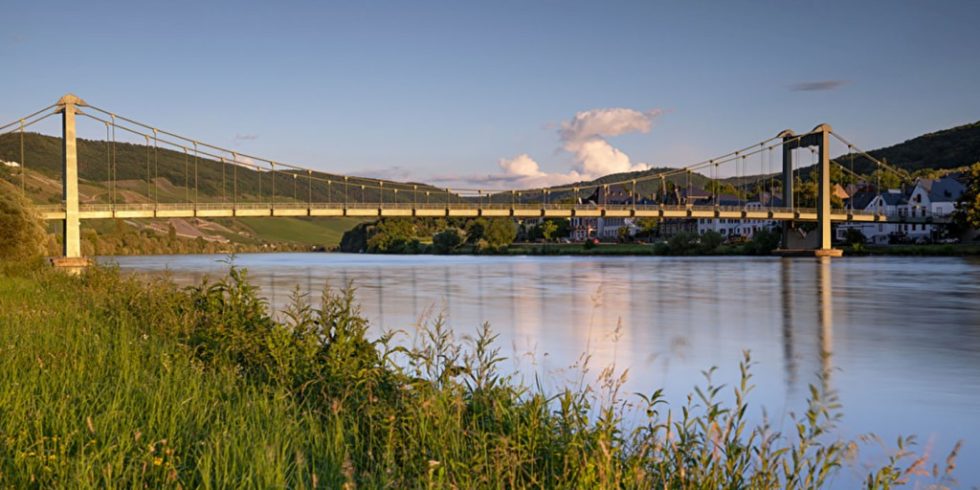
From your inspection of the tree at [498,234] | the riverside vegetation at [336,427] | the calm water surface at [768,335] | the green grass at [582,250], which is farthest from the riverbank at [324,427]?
the tree at [498,234]

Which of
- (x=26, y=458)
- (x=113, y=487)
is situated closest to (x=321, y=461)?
(x=113, y=487)

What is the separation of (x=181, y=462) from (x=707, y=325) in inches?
729

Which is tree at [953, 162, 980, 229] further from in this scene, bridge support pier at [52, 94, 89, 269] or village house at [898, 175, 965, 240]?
bridge support pier at [52, 94, 89, 269]

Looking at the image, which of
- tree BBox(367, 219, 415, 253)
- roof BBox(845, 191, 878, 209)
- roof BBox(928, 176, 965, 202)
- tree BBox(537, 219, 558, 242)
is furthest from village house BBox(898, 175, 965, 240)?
tree BBox(367, 219, 415, 253)

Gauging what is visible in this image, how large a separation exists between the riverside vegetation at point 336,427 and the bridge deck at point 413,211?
204 feet

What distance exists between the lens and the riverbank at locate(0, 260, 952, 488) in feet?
14.4

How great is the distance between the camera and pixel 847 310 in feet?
87.0

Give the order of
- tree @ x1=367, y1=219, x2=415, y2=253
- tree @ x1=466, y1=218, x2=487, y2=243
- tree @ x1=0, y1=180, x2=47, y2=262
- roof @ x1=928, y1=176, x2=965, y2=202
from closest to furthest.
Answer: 1. tree @ x1=0, y1=180, x2=47, y2=262
2. roof @ x1=928, y1=176, x2=965, y2=202
3. tree @ x1=466, y1=218, x2=487, y2=243
4. tree @ x1=367, y1=219, x2=415, y2=253

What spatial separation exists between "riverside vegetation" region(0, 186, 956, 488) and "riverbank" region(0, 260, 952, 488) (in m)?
0.02

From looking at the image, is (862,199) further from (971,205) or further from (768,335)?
(768,335)

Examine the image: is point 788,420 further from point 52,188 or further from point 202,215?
point 52,188

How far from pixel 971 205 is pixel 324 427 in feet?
276

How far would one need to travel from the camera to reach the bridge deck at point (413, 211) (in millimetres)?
68438

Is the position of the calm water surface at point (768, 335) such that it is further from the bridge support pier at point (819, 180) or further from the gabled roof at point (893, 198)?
the gabled roof at point (893, 198)
